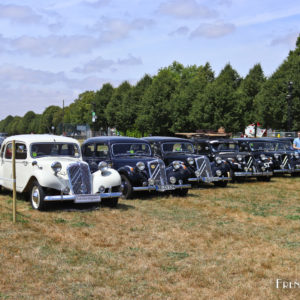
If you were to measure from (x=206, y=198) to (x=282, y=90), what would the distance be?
25706mm

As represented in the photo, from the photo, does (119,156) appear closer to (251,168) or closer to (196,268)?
(251,168)

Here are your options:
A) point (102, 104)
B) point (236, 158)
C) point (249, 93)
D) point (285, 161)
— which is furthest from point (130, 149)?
point (102, 104)

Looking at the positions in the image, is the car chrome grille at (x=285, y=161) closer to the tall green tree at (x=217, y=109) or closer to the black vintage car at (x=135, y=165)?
the black vintage car at (x=135, y=165)

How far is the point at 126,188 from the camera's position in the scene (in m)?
12.1

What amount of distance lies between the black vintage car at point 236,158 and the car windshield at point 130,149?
3.57m

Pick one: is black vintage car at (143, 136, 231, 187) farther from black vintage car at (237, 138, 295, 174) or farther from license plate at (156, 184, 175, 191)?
black vintage car at (237, 138, 295, 174)

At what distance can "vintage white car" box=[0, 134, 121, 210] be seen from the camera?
9.91 m

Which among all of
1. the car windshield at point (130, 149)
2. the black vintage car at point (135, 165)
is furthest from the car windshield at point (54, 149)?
the car windshield at point (130, 149)

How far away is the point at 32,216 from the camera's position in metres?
9.37

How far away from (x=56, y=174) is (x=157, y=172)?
326 centimetres

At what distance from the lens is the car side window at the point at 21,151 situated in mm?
10930

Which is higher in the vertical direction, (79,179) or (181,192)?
(79,179)

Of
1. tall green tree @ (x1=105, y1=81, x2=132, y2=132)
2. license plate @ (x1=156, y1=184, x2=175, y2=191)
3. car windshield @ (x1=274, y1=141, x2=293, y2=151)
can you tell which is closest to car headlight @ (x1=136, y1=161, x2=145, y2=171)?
license plate @ (x1=156, y1=184, x2=175, y2=191)

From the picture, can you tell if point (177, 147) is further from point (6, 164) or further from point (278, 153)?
point (6, 164)
